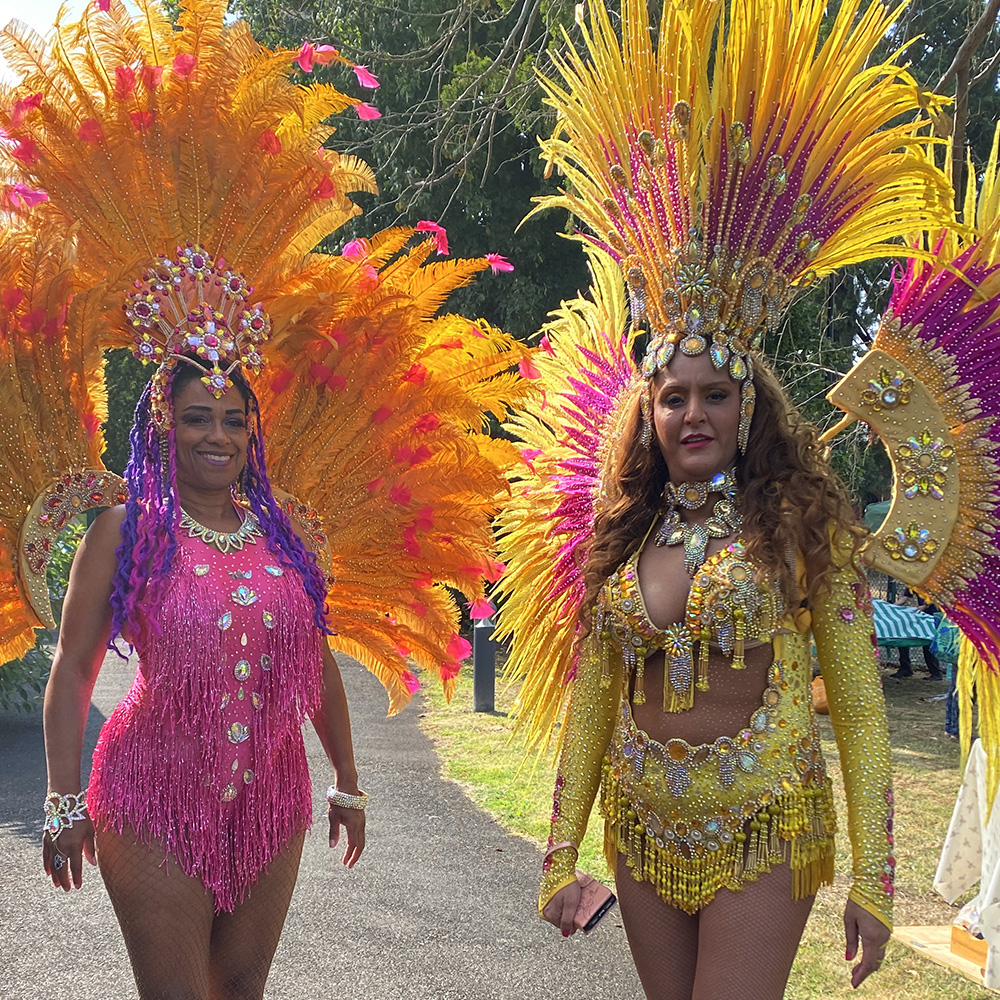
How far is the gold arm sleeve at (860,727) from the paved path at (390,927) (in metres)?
1.98

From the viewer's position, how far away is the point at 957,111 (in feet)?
16.4

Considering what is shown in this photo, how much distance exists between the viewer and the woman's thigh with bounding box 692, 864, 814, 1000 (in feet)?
7.16

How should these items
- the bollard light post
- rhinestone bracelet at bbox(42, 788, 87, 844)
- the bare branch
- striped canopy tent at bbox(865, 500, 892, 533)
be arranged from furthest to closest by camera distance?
striped canopy tent at bbox(865, 500, 892, 533), the bollard light post, the bare branch, rhinestone bracelet at bbox(42, 788, 87, 844)

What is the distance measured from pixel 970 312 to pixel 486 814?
454 cm

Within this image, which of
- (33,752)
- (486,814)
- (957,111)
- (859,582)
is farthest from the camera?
(33,752)

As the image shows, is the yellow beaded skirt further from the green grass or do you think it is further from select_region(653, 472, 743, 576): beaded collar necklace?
the green grass

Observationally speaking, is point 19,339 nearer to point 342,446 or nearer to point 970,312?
point 342,446

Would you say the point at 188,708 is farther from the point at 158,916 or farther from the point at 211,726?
the point at 158,916

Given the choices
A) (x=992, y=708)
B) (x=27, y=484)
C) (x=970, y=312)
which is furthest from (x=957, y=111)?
(x=27, y=484)

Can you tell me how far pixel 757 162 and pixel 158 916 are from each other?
233 centimetres

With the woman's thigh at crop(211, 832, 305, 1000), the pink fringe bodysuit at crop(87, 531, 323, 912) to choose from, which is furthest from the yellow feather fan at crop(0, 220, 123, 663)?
the woman's thigh at crop(211, 832, 305, 1000)

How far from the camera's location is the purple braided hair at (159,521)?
2469 millimetres

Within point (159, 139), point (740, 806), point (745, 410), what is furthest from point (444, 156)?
point (740, 806)

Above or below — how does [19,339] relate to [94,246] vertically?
below
